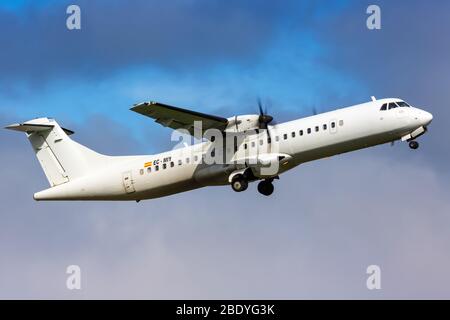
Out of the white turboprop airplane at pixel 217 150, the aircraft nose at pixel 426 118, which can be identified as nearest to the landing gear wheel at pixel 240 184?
the white turboprop airplane at pixel 217 150

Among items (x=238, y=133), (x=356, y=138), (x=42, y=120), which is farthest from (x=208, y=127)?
(x=42, y=120)

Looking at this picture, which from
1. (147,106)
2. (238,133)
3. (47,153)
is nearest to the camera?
(147,106)

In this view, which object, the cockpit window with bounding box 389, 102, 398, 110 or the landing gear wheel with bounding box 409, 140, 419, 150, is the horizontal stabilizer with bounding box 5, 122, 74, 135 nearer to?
the cockpit window with bounding box 389, 102, 398, 110

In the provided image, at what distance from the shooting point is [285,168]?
28.2 m

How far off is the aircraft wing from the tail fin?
374cm

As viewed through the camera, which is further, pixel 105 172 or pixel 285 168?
pixel 105 172

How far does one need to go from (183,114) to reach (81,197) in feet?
17.8

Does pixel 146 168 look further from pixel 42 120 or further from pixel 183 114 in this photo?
pixel 42 120

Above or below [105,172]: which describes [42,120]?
above

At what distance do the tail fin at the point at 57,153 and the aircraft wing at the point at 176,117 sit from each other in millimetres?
3736

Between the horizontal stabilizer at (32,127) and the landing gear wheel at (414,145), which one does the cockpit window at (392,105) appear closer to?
the landing gear wheel at (414,145)

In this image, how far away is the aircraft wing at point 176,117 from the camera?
27016mm

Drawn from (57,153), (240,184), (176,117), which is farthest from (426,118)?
(57,153)

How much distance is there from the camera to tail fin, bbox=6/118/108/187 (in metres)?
31.0
